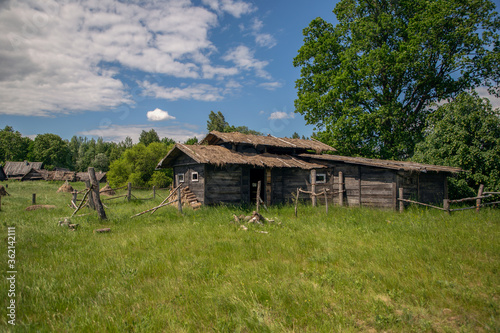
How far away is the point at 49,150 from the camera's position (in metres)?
70.9

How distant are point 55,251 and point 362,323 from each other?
768cm

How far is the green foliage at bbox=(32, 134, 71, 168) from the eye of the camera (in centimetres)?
7106

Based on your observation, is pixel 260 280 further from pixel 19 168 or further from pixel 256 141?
pixel 19 168

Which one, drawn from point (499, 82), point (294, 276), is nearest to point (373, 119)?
point (499, 82)

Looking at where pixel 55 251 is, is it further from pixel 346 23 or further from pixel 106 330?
pixel 346 23

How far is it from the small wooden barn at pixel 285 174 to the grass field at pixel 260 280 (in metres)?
6.02

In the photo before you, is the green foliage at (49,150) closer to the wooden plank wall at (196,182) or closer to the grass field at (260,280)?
the wooden plank wall at (196,182)

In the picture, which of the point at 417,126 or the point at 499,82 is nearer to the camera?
the point at 499,82

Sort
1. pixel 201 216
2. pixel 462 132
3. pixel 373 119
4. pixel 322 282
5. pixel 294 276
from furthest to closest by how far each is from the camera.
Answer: pixel 373 119
pixel 462 132
pixel 201 216
pixel 294 276
pixel 322 282

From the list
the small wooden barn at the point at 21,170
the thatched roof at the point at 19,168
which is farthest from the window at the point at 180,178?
the thatched roof at the point at 19,168

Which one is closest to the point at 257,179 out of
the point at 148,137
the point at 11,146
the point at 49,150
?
the point at 148,137

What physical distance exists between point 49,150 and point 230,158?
77665 millimetres

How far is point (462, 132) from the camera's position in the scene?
635 inches

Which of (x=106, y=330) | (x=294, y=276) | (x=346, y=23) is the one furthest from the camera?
(x=346, y=23)
